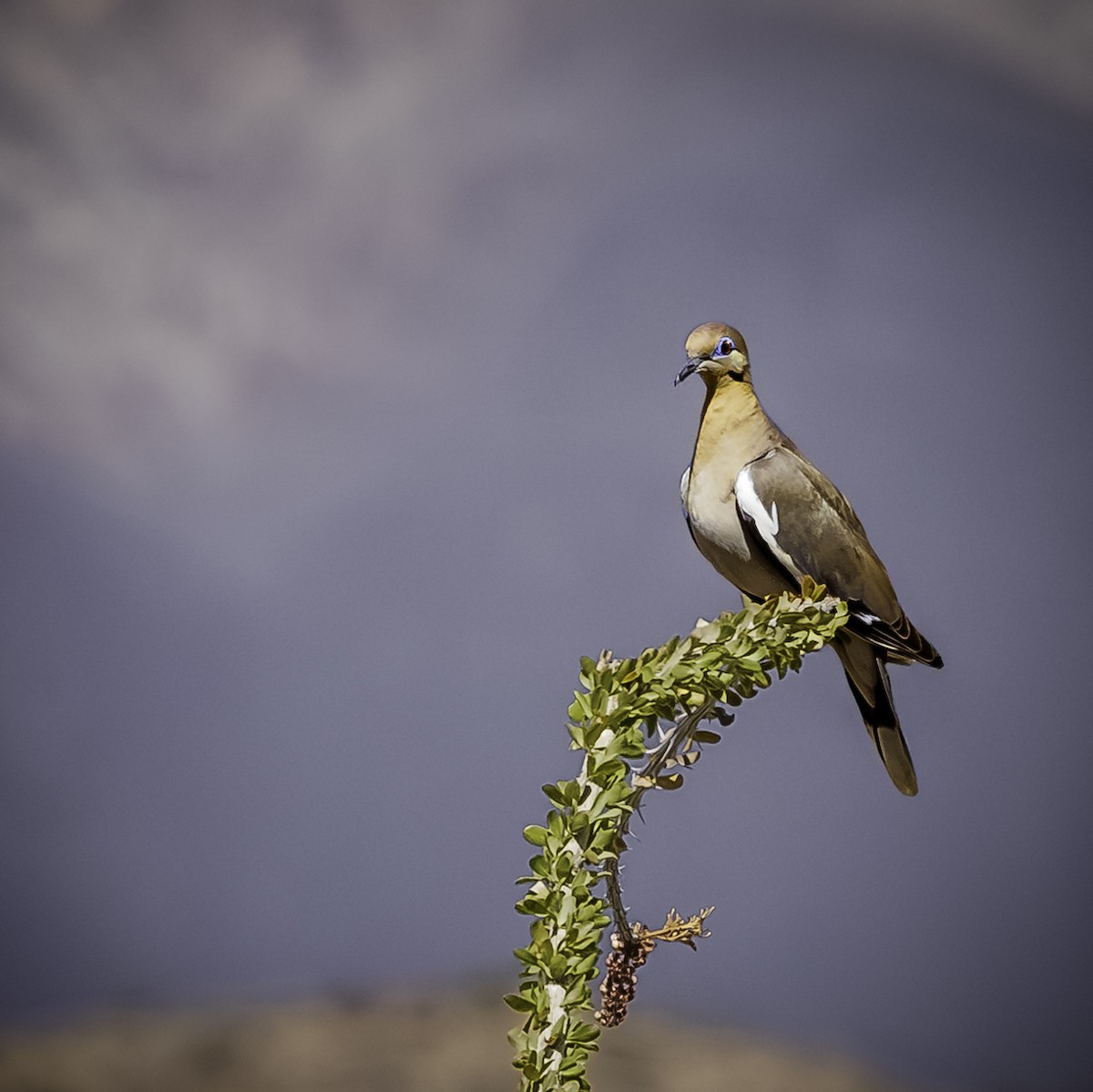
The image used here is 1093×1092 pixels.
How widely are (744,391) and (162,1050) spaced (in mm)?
2494

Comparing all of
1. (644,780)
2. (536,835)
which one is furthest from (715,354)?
(536,835)

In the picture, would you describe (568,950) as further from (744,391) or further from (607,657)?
(744,391)

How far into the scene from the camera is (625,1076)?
310cm

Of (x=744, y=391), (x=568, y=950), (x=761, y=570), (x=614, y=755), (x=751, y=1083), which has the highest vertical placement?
(x=744, y=391)

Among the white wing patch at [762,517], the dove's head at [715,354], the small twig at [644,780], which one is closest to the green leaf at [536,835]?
the small twig at [644,780]

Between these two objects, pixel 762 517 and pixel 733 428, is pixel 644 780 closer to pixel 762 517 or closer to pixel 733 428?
pixel 762 517

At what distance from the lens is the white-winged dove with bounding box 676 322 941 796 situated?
61.2 inches

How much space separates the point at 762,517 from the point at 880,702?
1.07ft

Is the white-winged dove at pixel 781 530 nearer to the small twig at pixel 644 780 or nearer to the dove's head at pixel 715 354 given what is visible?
the dove's head at pixel 715 354

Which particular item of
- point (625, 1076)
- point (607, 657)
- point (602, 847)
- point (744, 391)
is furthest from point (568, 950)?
point (625, 1076)

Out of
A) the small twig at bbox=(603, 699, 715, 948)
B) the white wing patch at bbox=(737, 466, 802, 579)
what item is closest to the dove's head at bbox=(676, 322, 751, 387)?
the white wing patch at bbox=(737, 466, 802, 579)

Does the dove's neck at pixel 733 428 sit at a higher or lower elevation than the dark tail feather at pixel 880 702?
higher

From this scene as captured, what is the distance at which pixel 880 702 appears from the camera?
5.30 ft

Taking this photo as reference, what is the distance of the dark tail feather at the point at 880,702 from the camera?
1.59 metres
